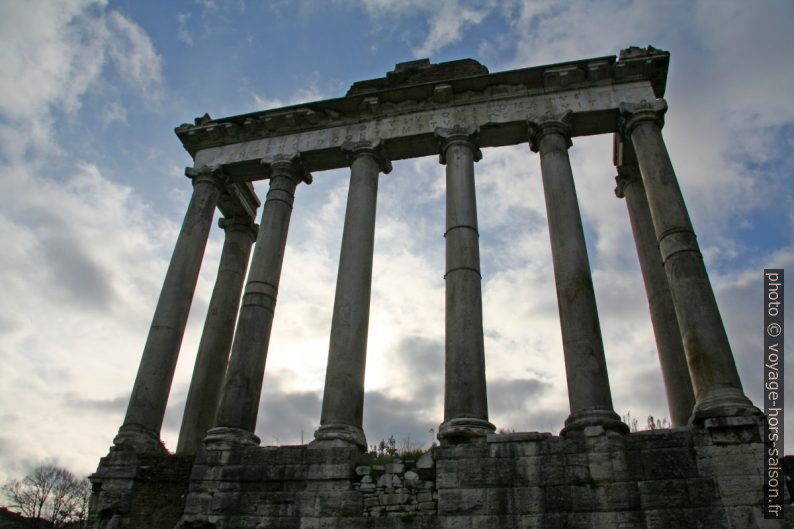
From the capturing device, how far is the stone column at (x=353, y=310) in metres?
14.2

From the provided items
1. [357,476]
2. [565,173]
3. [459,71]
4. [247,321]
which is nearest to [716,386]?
[565,173]

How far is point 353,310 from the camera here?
15.7 metres

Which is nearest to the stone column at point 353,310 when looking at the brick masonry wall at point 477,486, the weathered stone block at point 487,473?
the brick masonry wall at point 477,486

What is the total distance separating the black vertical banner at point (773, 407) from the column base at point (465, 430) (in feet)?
18.1

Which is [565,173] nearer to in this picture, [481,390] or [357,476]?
[481,390]

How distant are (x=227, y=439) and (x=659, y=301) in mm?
13064

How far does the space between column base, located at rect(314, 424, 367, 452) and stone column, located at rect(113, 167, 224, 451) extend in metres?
4.94

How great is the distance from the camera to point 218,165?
20.4 m

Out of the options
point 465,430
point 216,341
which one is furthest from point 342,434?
point 216,341

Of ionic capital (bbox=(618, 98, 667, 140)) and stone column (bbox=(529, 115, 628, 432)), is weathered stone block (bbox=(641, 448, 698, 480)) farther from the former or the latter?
ionic capital (bbox=(618, 98, 667, 140))

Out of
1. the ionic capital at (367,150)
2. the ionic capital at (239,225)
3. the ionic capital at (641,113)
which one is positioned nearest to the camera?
the ionic capital at (641,113)

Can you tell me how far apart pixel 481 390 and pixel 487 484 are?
7.75ft

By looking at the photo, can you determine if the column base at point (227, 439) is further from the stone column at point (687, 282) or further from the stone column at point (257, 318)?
the stone column at point (687, 282)

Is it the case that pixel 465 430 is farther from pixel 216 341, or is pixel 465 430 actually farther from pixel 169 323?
pixel 216 341
